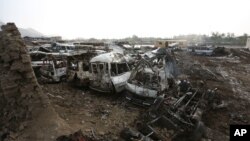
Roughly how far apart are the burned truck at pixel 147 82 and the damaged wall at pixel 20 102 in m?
3.94

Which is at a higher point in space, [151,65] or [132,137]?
[151,65]

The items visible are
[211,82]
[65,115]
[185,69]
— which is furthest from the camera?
[185,69]

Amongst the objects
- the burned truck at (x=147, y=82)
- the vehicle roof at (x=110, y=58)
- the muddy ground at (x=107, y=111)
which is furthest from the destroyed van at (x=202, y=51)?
the vehicle roof at (x=110, y=58)

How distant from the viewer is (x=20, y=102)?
6668mm

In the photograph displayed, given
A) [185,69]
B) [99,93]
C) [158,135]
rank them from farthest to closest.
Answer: [185,69] → [99,93] → [158,135]

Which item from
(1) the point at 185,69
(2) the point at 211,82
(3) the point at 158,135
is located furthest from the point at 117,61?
(1) the point at 185,69

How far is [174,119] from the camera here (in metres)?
7.39

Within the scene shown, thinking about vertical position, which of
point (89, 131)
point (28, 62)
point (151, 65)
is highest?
point (28, 62)

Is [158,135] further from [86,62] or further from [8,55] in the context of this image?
[86,62]

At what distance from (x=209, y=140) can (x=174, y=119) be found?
5.00 feet

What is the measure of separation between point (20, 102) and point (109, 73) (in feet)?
16.5

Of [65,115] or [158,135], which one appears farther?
[65,115]

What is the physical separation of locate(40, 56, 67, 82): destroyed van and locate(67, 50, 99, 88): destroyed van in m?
0.67

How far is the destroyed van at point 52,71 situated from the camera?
43.1 feet
